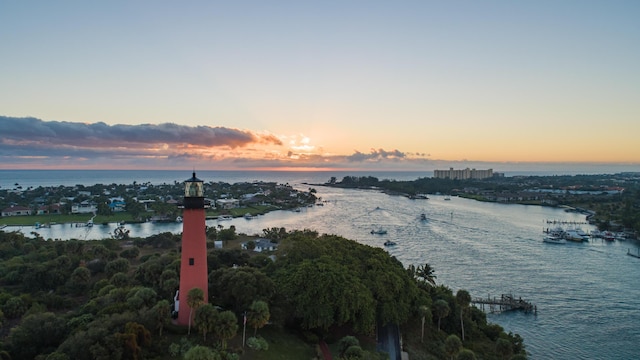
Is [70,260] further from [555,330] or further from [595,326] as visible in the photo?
[595,326]

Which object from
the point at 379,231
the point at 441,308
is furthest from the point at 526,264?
the point at 441,308

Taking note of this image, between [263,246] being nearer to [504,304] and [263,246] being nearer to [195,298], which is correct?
→ [504,304]

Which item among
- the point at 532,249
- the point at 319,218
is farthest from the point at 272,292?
the point at 319,218

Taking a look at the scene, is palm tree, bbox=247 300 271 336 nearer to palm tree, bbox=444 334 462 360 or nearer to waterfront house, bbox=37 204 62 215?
palm tree, bbox=444 334 462 360

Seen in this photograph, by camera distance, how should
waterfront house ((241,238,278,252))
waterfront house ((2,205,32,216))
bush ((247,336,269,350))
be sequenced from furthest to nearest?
waterfront house ((2,205,32,216)), waterfront house ((241,238,278,252)), bush ((247,336,269,350))

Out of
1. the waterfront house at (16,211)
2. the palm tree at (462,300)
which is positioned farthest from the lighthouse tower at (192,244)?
the waterfront house at (16,211)

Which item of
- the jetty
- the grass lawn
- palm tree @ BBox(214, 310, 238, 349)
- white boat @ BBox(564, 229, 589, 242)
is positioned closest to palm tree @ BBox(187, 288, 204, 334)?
palm tree @ BBox(214, 310, 238, 349)
